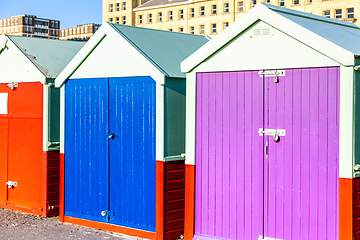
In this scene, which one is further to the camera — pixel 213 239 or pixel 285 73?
pixel 213 239

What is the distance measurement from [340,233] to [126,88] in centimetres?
395

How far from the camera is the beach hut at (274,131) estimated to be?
6430 mm

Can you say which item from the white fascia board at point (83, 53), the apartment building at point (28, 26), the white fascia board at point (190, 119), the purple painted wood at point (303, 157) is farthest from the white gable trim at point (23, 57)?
the apartment building at point (28, 26)

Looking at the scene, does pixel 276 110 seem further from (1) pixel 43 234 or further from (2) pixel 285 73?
(1) pixel 43 234

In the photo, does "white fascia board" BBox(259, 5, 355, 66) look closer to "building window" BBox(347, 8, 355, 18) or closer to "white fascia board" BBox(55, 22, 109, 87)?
"white fascia board" BBox(55, 22, 109, 87)

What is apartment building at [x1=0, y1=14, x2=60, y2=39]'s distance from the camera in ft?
544

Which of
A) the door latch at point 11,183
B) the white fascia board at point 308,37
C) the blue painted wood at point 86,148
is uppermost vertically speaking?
the white fascia board at point 308,37

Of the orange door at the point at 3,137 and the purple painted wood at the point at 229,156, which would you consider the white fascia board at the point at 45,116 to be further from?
the purple painted wood at the point at 229,156

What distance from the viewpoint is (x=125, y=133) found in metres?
8.84

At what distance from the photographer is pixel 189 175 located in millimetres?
7898

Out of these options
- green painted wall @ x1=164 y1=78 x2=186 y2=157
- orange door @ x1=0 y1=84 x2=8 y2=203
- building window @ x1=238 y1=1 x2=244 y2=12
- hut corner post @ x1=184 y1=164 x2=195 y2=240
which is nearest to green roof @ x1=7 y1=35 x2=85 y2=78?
orange door @ x1=0 y1=84 x2=8 y2=203

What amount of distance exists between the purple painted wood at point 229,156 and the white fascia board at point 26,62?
3.73 m

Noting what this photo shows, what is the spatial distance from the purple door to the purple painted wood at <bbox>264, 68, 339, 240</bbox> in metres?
0.01

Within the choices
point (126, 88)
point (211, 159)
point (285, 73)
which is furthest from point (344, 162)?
point (126, 88)
